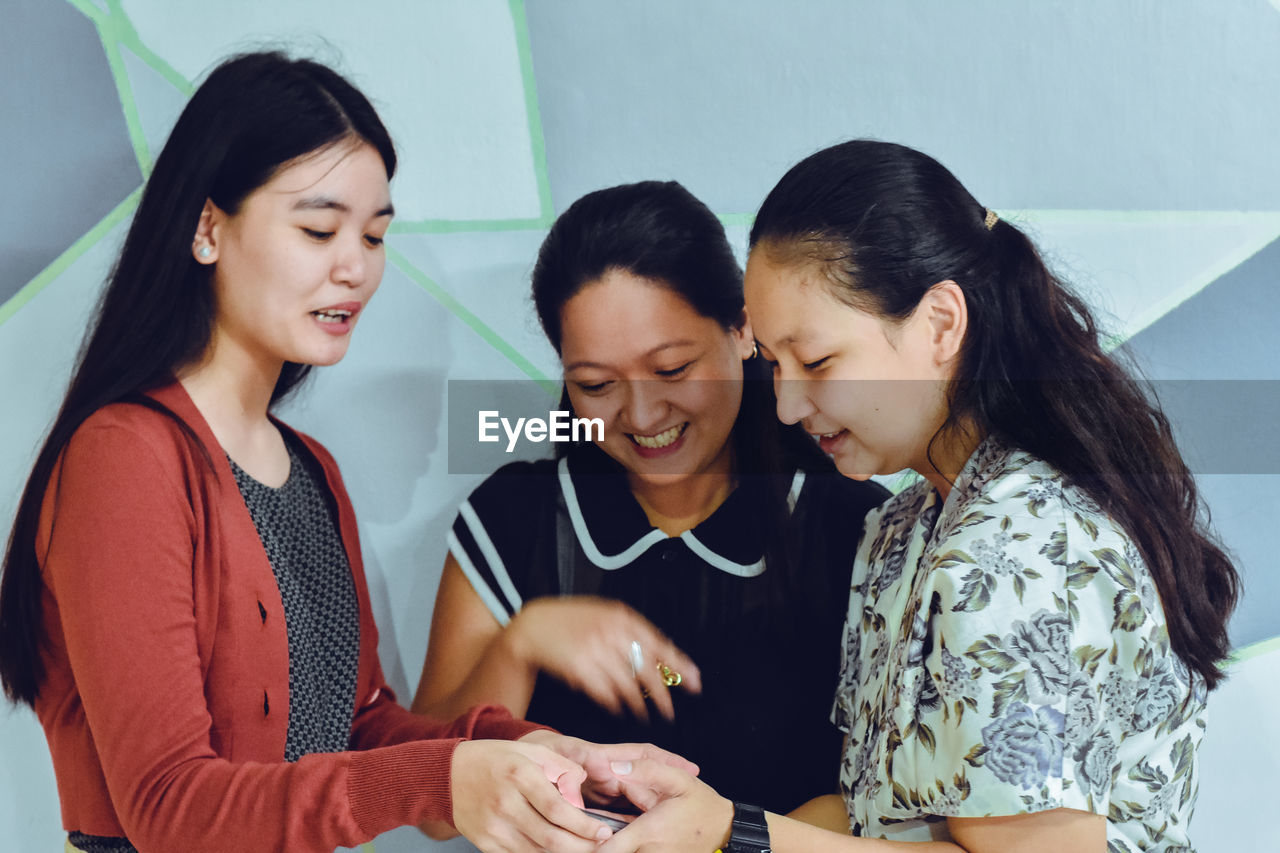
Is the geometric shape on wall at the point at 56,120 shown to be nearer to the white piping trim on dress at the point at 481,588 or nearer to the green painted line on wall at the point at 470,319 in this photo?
the green painted line on wall at the point at 470,319


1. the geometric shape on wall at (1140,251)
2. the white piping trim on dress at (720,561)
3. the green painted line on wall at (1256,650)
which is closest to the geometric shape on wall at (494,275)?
the white piping trim on dress at (720,561)

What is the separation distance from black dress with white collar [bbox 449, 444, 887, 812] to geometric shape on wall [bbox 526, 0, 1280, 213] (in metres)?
0.36

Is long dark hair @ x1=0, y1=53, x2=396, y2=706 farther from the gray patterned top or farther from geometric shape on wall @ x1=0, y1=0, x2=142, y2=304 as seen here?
geometric shape on wall @ x1=0, y1=0, x2=142, y2=304

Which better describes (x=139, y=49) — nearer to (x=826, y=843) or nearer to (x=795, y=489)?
(x=795, y=489)

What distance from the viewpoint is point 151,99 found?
1331 millimetres

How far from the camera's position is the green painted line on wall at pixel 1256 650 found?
121 cm

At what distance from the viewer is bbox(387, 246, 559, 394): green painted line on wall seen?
1307 millimetres

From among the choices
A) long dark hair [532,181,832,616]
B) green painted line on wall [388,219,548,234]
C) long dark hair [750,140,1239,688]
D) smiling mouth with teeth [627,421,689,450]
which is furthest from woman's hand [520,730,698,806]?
green painted line on wall [388,219,548,234]

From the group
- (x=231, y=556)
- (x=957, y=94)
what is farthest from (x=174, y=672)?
(x=957, y=94)

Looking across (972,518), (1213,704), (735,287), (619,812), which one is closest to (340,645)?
(619,812)

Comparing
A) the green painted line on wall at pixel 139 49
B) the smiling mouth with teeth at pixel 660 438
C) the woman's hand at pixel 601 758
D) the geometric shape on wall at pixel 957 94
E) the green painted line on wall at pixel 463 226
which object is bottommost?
the woman's hand at pixel 601 758

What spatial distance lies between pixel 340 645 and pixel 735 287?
60cm

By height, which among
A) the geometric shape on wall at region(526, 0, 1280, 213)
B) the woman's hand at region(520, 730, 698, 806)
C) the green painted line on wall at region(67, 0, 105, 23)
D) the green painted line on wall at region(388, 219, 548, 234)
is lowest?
the woman's hand at region(520, 730, 698, 806)

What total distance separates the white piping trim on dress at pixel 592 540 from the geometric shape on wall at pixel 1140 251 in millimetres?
557
